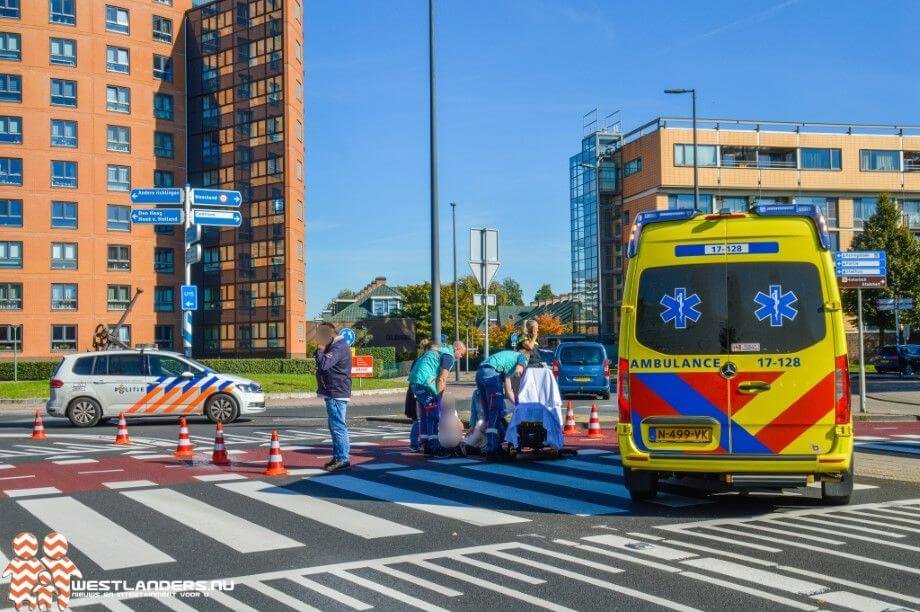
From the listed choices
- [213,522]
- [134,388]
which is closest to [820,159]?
[134,388]

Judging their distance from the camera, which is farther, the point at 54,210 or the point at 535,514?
the point at 54,210

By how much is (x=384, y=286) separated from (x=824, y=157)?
56.7 m

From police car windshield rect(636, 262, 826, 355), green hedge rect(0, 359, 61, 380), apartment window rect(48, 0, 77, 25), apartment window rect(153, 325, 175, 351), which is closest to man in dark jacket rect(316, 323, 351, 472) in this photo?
police car windshield rect(636, 262, 826, 355)

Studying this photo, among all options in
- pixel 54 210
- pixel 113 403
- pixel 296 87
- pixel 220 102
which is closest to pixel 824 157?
pixel 296 87

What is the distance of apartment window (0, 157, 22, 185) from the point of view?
51344 mm

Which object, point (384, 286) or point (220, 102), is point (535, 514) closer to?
point (220, 102)

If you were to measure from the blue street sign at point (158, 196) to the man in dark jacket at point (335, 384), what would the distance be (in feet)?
46.3

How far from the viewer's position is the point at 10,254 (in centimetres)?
5134

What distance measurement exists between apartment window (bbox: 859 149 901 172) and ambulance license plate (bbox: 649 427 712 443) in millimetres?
64529

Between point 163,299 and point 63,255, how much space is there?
247 inches

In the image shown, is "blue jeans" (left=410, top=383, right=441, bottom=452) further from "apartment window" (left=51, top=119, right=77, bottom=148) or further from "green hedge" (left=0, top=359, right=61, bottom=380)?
"apartment window" (left=51, top=119, right=77, bottom=148)

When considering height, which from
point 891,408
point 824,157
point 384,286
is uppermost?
point 824,157

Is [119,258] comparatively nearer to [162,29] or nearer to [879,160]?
[162,29]

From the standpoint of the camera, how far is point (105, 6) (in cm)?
5409
